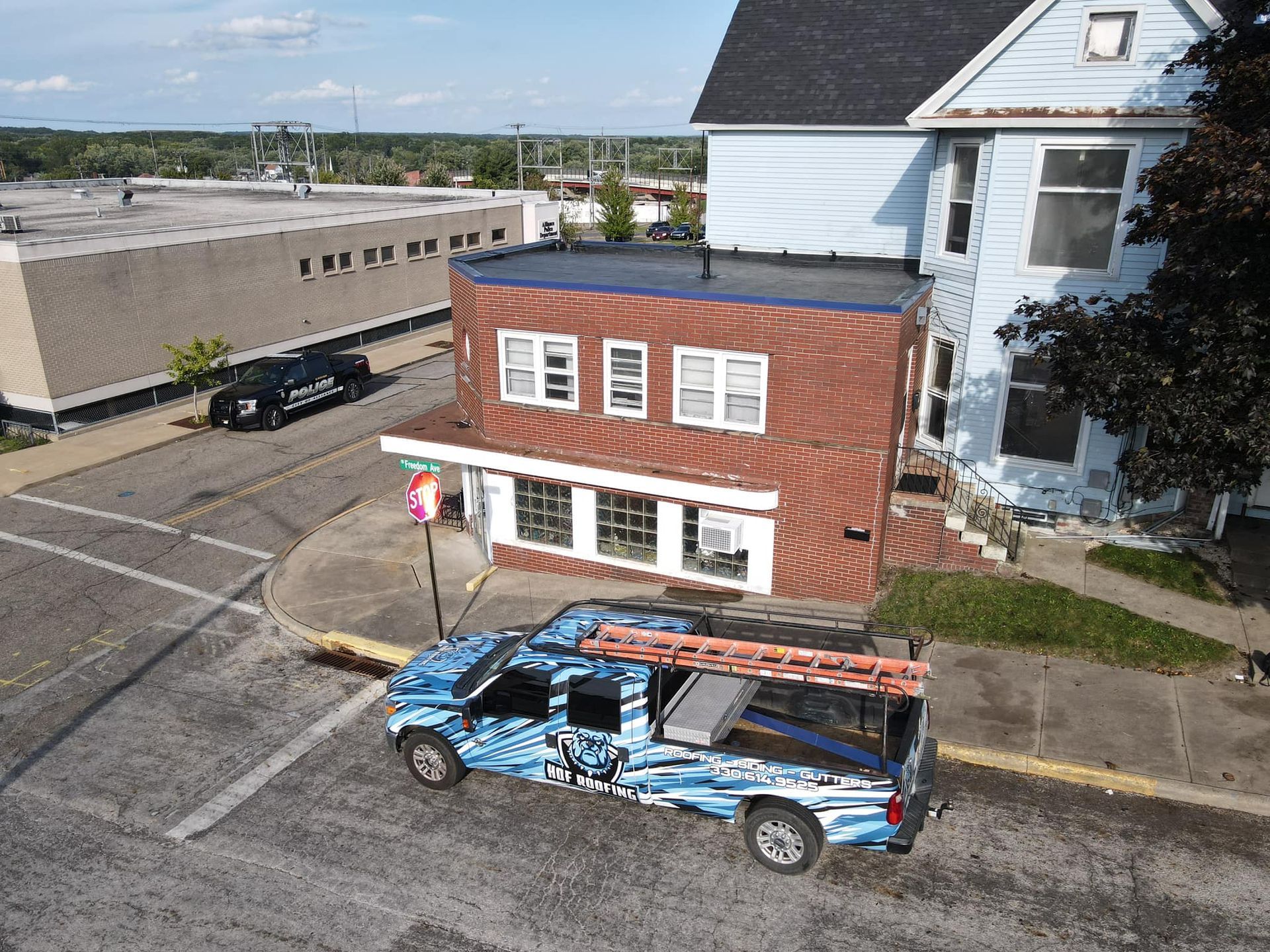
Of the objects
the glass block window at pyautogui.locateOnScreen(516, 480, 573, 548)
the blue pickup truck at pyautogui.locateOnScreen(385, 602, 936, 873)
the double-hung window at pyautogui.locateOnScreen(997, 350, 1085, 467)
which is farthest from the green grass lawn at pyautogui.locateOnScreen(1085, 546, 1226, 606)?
the glass block window at pyautogui.locateOnScreen(516, 480, 573, 548)

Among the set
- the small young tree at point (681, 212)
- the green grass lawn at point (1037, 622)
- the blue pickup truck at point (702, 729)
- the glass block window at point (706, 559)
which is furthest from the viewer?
the small young tree at point (681, 212)

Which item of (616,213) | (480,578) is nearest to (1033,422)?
(480,578)

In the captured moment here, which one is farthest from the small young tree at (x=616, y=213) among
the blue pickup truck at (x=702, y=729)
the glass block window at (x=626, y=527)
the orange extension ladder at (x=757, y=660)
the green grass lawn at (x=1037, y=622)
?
the blue pickup truck at (x=702, y=729)

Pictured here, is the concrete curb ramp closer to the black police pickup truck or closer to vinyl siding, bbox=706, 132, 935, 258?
vinyl siding, bbox=706, 132, 935, 258

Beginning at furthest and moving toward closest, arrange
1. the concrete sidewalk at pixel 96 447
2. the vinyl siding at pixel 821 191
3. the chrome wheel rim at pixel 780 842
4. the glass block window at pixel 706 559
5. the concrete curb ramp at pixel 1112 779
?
the concrete sidewalk at pixel 96 447 < the vinyl siding at pixel 821 191 < the glass block window at pixel 706 559 < the concrete curb ramp at pixel 1112 779 < the chrome wheel rim at pixel 780 842

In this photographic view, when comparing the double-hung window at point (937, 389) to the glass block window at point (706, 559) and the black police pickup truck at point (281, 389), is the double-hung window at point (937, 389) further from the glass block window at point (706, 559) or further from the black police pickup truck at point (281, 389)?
the black police pickup truck at point (281, 389)

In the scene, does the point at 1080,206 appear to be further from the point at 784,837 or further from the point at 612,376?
the point at 784,837
